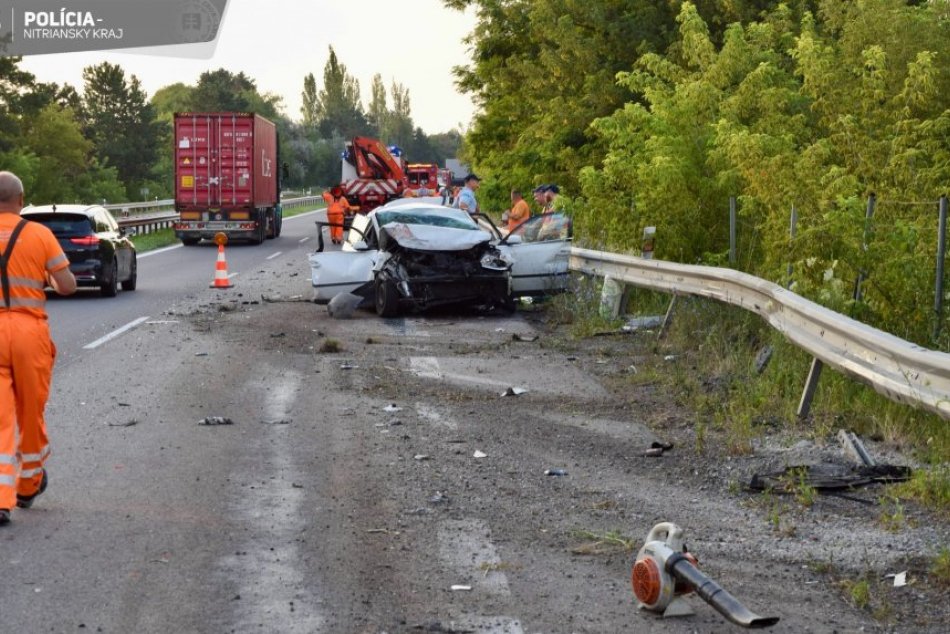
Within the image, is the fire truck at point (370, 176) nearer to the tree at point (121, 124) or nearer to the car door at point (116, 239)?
the car door at point (116, 239)

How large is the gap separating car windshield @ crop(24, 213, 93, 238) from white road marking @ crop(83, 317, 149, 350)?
3931 millimetres

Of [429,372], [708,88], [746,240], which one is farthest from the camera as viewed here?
[708,88]

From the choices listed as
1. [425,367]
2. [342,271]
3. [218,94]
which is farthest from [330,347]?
[218,94]

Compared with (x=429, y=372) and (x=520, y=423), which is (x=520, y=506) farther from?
(x=429, y=372)

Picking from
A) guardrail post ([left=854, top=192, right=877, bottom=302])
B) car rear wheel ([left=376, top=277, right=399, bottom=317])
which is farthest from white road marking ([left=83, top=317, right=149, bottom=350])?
guardrail post ([left=854, top=192, right=877, bottom=302])

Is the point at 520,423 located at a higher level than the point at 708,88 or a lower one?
lower

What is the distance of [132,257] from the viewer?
75.6 feet

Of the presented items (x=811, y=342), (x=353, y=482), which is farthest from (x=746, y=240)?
(x=353, y=482)

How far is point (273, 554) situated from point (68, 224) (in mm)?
16060

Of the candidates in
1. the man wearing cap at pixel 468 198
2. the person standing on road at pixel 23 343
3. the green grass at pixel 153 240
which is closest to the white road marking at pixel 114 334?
the man wearing cap at pixel 468 198

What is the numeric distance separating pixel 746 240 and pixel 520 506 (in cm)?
941

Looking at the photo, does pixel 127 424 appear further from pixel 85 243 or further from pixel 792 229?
pixel 85 243

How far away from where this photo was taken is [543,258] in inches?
724

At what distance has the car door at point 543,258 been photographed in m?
18.3
